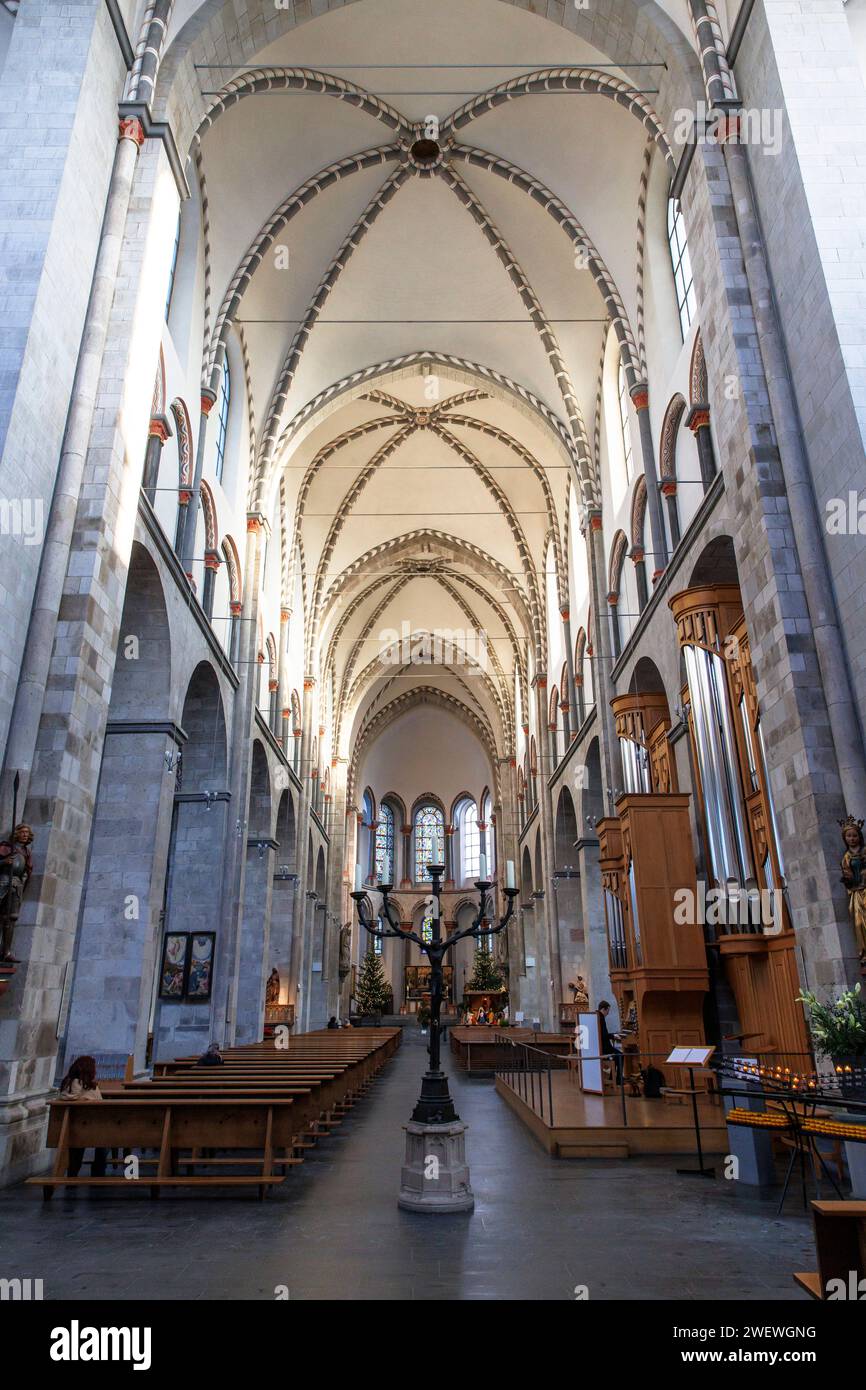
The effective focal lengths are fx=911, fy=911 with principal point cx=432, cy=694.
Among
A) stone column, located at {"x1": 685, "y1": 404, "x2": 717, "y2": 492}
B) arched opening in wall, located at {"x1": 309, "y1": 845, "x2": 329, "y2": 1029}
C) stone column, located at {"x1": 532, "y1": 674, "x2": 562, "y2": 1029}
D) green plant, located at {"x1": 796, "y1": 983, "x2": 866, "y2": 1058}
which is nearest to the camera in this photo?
green plant, located at {"x1": 796, "y1": 983, "x2": 866, "y2": 1058}

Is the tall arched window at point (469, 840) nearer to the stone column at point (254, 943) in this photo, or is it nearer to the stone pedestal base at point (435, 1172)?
the stone column at point (254, 943)

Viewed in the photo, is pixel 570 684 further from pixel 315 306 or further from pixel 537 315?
pixel 315 306

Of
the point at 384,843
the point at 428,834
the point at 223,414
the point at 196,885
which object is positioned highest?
the point at 428,834

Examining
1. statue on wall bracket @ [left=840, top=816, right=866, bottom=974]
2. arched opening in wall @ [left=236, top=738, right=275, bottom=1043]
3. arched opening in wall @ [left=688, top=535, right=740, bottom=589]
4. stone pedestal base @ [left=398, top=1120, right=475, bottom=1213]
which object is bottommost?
stone pedestal base @ [left=398, top=1120, right=475, bottom=1213]

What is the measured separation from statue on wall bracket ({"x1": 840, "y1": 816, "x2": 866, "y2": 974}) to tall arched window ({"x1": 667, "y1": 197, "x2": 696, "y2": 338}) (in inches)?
355

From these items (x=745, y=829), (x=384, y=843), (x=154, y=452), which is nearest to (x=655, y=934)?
(x=745, y=829)

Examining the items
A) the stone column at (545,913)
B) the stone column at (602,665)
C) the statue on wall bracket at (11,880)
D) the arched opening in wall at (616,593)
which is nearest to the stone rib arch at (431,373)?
the stone column at (602,665)

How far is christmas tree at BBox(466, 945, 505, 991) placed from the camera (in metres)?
35.5

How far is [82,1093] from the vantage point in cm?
754

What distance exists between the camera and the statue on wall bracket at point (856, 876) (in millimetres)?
7191

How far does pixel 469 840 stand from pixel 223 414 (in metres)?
33.8

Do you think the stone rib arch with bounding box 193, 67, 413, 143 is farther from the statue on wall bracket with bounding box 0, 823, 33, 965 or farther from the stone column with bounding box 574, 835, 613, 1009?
the stone column with bounding box 574, 835, 613, 1009

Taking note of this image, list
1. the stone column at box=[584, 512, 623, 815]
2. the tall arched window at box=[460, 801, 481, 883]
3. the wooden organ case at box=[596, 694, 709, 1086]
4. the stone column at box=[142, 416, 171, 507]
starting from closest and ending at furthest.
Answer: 1. the wooden organ case at box=[596, 694, 709, 1086]
2. the stone column at box=[142, 416, 171, 507]
3. the stone column at box=[584, 512, 623, 815]
4. the tall arched window at box=[460, 801, 481, 883]

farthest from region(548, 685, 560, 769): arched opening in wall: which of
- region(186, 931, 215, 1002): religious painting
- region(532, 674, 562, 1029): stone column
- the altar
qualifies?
region(186, 931, 215, 1002): religious painting
